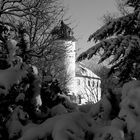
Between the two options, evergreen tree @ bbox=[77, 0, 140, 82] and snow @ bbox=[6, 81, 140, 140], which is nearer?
snow @ bbox=[6, 81, 140, 140]

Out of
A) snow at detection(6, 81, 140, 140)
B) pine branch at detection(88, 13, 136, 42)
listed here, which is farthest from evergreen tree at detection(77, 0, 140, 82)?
snow at detection(6, 81, 140, 140)

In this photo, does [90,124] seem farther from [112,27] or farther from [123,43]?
[112,27]

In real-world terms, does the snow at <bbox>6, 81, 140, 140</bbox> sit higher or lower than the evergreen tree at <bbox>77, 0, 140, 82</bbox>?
lower

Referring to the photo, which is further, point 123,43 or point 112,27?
point 112,27

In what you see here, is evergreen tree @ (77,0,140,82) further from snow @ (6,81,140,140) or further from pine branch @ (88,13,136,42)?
snow @ (6,81,140,140)

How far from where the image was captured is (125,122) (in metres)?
2.34

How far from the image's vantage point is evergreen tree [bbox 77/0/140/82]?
4.71m

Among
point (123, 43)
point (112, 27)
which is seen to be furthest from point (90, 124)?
point (112, 27)

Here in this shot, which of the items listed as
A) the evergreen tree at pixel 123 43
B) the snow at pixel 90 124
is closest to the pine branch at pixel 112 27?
the evergreen tree at pixel 123 43

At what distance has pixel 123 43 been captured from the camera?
4691mm

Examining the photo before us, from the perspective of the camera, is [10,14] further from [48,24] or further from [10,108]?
[10,108]

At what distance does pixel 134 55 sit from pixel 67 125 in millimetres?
2570

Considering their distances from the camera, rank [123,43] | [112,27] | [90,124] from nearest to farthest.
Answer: [90,124] → [123,43] → [112,27]

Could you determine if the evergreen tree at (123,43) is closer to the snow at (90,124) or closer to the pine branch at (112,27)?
the pine branch at (112,27)
